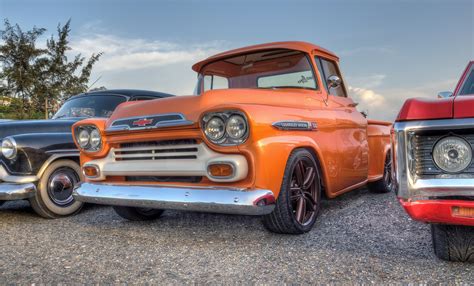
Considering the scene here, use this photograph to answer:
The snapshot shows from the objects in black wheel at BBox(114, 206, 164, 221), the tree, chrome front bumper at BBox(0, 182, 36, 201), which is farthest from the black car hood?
the tree

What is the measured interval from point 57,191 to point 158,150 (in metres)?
1.82

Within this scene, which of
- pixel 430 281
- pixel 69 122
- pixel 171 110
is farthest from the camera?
pixel 69 122

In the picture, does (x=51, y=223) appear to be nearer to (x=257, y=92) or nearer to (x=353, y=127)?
(x=257, y=92)

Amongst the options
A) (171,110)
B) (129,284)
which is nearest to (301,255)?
(129,284)

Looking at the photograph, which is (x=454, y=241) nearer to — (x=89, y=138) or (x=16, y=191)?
(x=89, y=138)

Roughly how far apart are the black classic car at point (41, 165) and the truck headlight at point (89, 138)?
825mm

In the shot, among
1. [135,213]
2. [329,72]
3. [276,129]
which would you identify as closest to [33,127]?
[135,213]

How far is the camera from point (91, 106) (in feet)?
17.5

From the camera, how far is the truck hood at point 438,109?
2168mm

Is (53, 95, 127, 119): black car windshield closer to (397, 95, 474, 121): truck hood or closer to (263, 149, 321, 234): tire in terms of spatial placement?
(263, 149, 321, 234): tire

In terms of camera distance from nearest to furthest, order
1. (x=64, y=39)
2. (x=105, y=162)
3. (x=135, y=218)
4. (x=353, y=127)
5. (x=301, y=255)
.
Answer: (x=301, y=255) → (x=105, y=162) → (x=135, y=218) → (x=353, y=127) → (x=64, y=39)

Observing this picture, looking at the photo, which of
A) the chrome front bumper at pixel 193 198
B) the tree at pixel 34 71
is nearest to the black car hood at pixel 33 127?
the chrome front bumper at pixel 193 198

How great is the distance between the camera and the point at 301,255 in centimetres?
286

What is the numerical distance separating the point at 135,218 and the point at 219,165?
1.57m
